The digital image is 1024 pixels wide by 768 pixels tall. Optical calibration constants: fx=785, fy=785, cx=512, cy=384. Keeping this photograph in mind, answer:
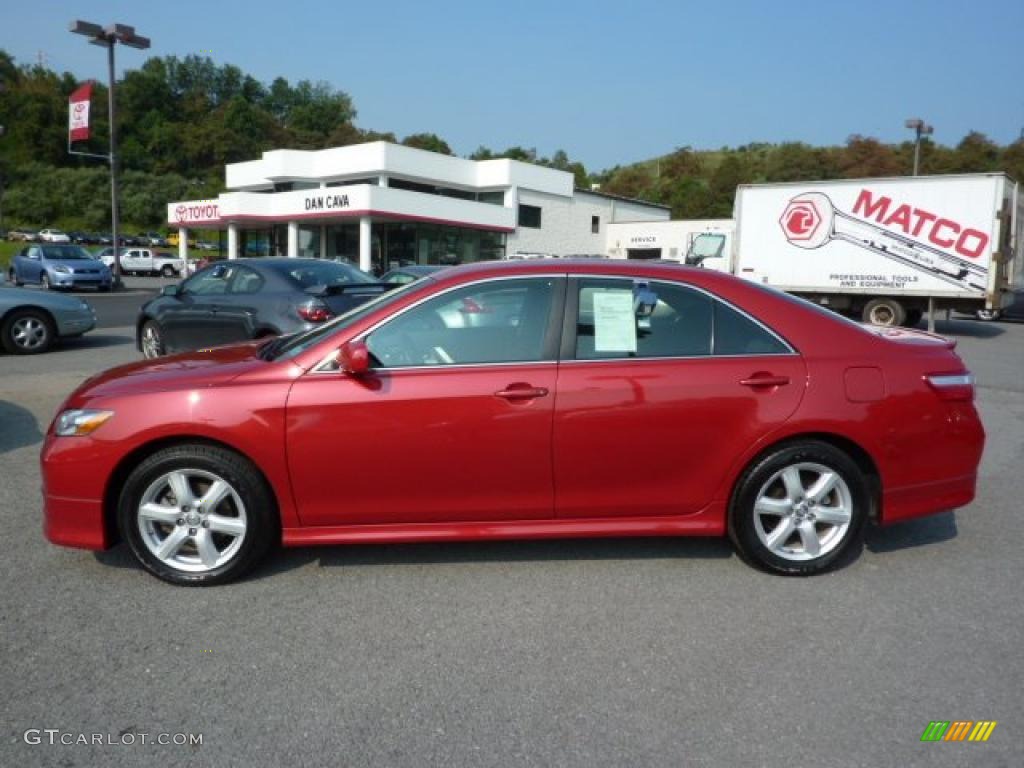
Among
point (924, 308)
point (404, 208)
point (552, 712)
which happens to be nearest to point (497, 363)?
point (552, 712)

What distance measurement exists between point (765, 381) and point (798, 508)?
65 centimetres

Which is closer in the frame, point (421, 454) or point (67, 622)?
point (67, 622)

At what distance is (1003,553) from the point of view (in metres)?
4.31

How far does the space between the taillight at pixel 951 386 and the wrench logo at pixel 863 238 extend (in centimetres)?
1445

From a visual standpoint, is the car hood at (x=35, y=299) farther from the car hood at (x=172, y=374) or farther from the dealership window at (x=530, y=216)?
the dealership window at (x=530, y=216)

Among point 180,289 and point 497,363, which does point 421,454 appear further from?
point 180,289

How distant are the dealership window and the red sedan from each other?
40.4m

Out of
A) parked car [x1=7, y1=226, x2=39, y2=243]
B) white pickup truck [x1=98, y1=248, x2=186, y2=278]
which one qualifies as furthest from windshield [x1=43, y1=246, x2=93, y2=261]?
parked car [x1=7, y1=226, x2=39, y2=243]

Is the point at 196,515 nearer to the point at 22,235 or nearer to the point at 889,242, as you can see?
the point at 889,242

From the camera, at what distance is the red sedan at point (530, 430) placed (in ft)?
12.0

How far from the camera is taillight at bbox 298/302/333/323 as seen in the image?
796 centimetres

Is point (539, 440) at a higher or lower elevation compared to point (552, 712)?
higher

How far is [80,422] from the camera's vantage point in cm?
371

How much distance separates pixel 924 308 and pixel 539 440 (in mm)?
16910
